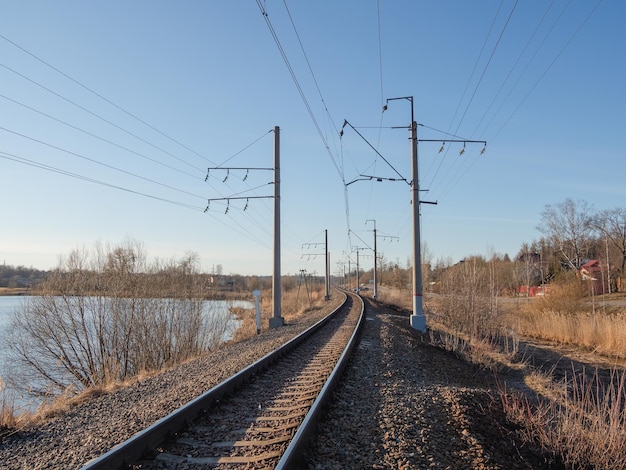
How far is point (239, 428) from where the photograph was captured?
609 cm

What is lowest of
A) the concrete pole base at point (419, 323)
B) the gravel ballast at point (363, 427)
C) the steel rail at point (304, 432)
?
the gravel ballast at point (363, 427)

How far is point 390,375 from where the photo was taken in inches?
377

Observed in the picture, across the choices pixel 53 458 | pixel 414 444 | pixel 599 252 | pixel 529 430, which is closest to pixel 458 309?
pixel 529 430

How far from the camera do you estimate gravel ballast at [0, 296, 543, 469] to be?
5.14 m

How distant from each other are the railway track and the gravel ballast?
34 centimetres

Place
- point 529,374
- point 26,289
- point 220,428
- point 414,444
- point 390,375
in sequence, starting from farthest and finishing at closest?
point 26,289 → point 529,374 → point 390,375 → point 220,428 → point 414,444

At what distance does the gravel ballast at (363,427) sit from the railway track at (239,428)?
1.11ft

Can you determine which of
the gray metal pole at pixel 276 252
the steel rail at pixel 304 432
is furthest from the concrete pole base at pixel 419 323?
the steel rail at pixel 304 432

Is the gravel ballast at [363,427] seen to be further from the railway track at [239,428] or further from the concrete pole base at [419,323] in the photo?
the concrete pole base at [419,323]

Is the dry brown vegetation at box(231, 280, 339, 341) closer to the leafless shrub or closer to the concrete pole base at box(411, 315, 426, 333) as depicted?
the leafless shrub

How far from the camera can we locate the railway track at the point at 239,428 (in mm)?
4895

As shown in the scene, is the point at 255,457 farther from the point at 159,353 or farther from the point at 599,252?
the point at 599,252

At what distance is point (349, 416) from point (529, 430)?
235 centimetres

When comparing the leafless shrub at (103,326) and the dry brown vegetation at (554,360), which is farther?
the leafless shrub at (103,326)
